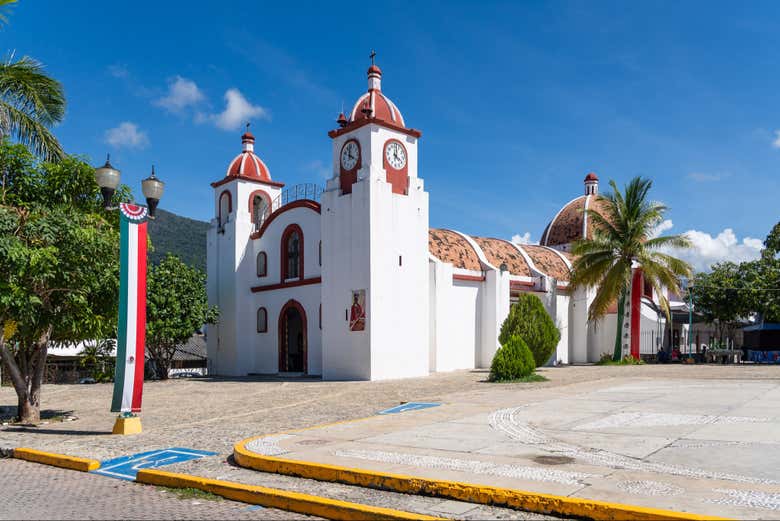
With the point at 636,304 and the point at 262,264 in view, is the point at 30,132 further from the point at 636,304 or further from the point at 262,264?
the point at 636,304

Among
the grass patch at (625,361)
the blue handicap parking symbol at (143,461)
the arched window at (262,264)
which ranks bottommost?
the grass patch at (625,361)

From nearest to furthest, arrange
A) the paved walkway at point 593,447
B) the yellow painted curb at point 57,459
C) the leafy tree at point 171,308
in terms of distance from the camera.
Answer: the paved walkway at point 593,447
the yellow painted curb at point 57,459
the leafy tree at point 171,308

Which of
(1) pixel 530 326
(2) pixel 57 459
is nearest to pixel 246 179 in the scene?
(1) pixel 530 326

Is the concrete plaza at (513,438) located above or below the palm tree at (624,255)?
below

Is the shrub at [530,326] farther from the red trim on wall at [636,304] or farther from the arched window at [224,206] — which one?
the arched window at [224,206]

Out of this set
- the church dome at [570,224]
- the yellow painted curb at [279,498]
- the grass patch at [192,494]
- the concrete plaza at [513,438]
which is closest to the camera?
the yellow painted curb at [279,498]

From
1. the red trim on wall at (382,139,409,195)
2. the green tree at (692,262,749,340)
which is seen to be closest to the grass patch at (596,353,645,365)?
the green tree at (692,262,749,340)

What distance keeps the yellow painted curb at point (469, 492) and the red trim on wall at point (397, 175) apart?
1715 centimetres

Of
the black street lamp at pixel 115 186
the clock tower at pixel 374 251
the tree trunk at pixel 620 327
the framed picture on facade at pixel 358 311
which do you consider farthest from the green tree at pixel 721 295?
the black street lamp at pixel 115 186

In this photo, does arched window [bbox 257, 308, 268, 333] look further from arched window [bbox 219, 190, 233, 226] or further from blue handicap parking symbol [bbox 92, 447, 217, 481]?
blue handicap parking symbol [bbox 92, 447, 217, 481]

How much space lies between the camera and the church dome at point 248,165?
3095 centimetres

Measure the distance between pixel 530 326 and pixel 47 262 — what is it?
17323 millimetres

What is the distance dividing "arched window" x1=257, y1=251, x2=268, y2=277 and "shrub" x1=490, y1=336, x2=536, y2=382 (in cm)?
1298

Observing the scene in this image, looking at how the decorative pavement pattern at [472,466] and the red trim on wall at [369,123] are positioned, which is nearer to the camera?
the decorative pavement pattern at [472,466]
